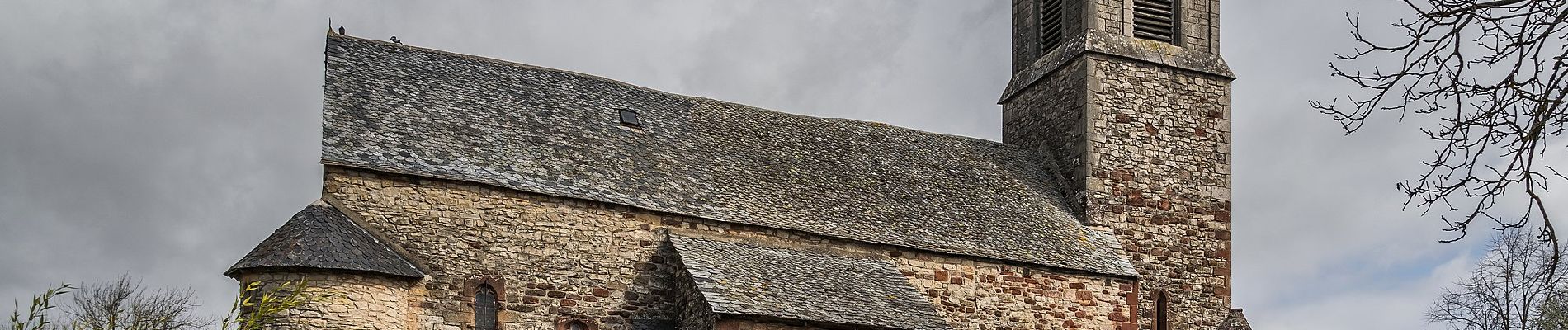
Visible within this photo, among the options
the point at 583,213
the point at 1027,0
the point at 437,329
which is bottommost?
the point at 437,329

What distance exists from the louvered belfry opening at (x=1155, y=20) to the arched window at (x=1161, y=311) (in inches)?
202

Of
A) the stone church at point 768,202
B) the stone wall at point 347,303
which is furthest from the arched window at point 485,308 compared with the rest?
the stone wall at point 347,303

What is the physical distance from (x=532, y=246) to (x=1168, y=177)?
12146mm

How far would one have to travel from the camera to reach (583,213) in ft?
66.7

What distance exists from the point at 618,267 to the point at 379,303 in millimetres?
3513

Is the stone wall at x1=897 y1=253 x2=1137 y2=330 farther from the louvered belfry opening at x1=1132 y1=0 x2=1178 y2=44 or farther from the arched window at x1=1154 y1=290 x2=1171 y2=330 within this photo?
the louvered belfry opening at x1=1132 y1=0 x2=1178 y2=44

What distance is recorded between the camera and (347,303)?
17750mm

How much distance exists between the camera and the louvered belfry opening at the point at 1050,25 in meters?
28.5

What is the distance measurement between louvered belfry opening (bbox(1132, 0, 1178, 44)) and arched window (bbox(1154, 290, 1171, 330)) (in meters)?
5.14

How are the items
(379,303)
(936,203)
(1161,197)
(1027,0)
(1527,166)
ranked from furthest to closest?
1. (1027,0)
2. (1161,197)
3. (936,203)
4. (379,303)
5. (1527,166)

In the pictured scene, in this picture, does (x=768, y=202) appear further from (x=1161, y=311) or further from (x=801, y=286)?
(x=1161, y=311)

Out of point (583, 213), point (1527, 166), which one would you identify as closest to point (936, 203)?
point (583, 213)

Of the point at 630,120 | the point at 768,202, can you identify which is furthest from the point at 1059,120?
the point at 630,120

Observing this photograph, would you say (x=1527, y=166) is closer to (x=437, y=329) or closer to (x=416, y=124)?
(x=437, y=329)
